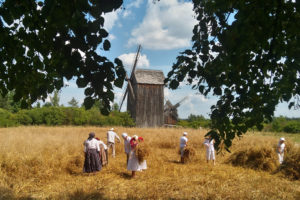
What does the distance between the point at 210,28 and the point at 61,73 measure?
2480mm

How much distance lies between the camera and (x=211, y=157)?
444 inches

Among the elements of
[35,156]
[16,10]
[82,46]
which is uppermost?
[16,10]

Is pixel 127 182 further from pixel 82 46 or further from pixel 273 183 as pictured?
pixel 82 46

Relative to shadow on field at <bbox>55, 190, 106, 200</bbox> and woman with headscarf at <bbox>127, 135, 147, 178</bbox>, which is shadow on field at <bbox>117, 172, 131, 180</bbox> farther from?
shadow on field at <bbox>55, 190, 106, 200</bbox>

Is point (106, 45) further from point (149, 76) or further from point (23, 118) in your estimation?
point (23, 118)

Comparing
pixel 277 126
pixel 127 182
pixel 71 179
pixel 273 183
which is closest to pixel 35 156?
pixel 71 179

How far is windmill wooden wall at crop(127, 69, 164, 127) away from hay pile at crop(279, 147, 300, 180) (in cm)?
1759

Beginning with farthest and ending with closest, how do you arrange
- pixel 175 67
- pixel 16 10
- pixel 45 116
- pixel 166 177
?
pixel 45 116 → pixel 166 177 → pixel 175 67 → pixel 16 10

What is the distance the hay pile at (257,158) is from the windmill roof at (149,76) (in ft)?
53.4

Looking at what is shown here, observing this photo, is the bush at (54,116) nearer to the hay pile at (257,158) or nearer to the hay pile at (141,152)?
the hay pile at (257,158)

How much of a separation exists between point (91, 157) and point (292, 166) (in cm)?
664

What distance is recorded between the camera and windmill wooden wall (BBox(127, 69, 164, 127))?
2617cm

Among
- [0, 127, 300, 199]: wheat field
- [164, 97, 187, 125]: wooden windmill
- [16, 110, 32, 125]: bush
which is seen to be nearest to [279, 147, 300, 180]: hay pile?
[0, 127, 300, 199]: wheat field

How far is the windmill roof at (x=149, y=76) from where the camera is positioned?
2684cm
